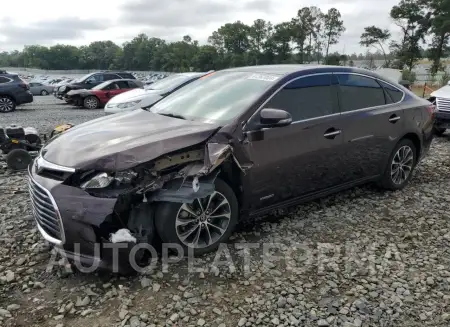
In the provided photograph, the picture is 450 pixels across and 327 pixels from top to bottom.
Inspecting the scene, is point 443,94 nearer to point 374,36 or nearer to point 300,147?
point 300,147

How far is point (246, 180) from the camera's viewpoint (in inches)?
141

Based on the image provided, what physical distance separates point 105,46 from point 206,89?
119534 mm

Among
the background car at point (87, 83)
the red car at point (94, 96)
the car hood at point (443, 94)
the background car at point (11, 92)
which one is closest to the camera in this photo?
the car hood at point (443, 94)

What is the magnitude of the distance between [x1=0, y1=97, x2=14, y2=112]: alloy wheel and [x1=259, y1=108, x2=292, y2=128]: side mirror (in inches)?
590

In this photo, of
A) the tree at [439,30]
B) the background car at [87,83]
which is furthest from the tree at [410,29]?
the background car at [87,83]

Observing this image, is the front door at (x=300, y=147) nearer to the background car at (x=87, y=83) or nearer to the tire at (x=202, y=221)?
the tire at (x=202, y=221)

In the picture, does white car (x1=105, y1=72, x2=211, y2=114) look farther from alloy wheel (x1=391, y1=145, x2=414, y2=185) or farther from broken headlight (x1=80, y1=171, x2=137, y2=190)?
broken headlight (x1=80, y1=171, x2=137, y2=190)

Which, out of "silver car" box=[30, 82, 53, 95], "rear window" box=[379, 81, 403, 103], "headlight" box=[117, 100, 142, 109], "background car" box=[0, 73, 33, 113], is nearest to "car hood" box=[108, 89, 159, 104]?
"headlight" box=[117, 100, 142, 109]

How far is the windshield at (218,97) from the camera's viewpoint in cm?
371

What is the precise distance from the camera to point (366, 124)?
4.52m

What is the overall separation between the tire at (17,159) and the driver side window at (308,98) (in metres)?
4.35

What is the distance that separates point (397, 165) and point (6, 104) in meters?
15.2

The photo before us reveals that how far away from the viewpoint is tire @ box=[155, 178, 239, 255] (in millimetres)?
3197

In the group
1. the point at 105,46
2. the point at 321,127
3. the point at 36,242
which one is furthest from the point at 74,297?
the point at 105,46
